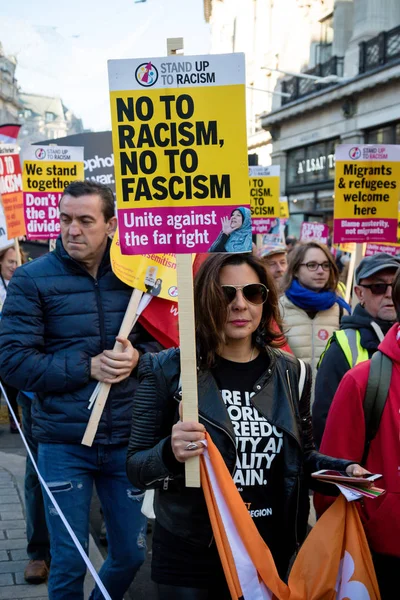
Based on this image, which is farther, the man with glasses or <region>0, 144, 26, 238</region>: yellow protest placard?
<region>0, 144, 26, 238</region>: yellow protest placard

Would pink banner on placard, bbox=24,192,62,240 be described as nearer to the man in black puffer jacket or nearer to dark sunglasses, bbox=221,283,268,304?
the man in black puffer jacket

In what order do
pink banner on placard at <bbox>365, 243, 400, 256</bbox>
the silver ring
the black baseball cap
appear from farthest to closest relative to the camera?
1. pink banner on placard at <bbox>365, 243, 400, 256</bbox>
2. the black baseball cap
3. the silver ring

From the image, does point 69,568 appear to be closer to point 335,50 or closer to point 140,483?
point 140,483

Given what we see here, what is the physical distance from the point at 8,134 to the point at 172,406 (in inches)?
220

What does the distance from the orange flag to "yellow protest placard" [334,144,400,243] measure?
4701 millimetres

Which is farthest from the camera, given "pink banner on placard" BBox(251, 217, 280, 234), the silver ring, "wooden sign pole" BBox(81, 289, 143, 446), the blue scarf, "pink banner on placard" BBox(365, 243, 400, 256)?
"pink banner on placard" BBox(251, 217, 280, 234)

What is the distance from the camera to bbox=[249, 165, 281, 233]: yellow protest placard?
12.0 meters

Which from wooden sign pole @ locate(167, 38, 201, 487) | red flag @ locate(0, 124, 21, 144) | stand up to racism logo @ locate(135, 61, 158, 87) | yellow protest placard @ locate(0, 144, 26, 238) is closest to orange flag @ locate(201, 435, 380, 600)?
wooden sign pole @ locate(167, 38, 201, 487)

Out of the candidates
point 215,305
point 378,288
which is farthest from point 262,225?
point 215,305

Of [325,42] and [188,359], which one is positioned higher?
[325,42]

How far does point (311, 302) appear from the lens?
5871mm

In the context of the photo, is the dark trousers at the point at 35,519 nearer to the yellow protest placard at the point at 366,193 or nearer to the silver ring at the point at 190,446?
the silver ring at the point at 190,446

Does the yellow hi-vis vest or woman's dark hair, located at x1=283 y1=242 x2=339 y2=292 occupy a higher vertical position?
woman's dark hair, located at x1=283 y1=242 x2=339 y2=292

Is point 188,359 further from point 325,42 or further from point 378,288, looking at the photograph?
point 325,42
